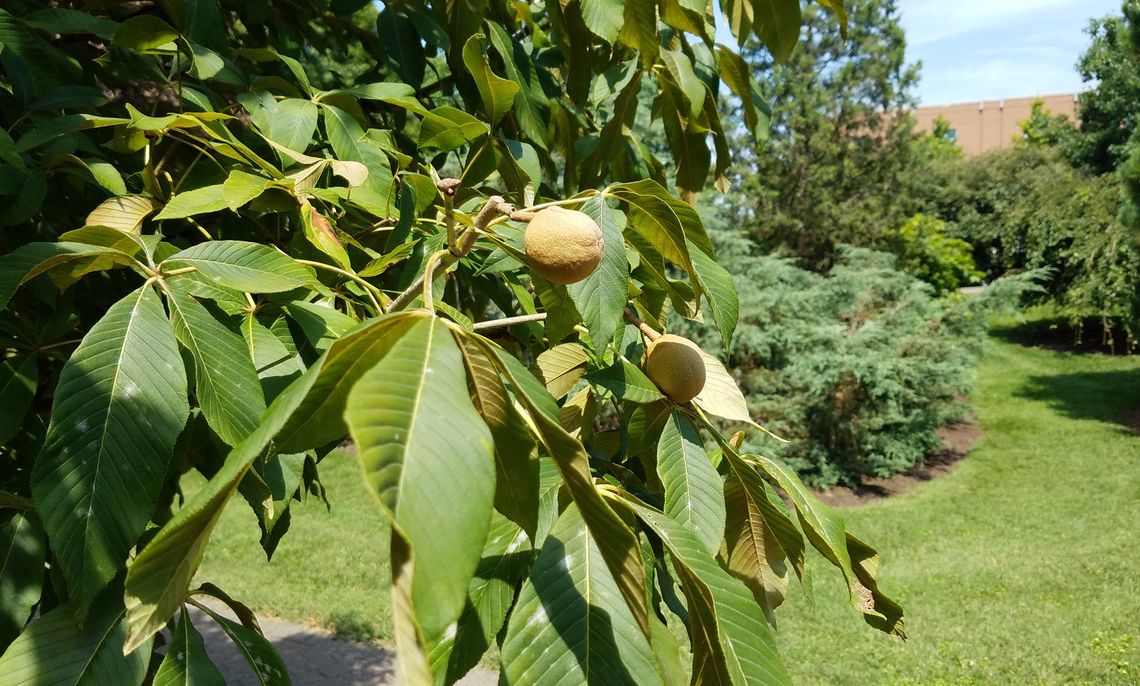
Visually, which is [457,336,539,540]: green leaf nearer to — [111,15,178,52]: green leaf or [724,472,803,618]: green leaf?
[724,472,803,618]: green leaf

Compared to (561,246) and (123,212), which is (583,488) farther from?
(123,212)

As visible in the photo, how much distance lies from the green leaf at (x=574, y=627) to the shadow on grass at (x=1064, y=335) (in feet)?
51.4

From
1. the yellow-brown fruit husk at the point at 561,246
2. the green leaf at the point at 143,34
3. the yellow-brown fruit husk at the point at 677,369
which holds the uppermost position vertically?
the green leaf at the point at 143,34

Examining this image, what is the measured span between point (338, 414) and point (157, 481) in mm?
298

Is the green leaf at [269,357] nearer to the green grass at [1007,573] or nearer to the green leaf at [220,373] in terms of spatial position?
the green leaf at [220,373]

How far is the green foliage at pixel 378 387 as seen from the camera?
20.4 inches

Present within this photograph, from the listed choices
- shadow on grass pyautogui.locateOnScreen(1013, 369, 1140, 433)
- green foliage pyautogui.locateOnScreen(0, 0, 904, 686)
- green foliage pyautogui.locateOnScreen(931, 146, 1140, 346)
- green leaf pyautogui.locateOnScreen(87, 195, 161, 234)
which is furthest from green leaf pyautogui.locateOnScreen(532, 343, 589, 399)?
green foliage pyautogui.locateOnScreen(931, 146, 1140, 346)

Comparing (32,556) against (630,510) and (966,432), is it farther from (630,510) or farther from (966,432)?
(966,432)

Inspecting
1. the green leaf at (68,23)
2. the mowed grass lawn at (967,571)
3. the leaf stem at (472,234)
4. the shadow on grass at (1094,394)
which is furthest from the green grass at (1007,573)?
the green leaf at (68,23)

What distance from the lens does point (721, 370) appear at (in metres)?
1.17

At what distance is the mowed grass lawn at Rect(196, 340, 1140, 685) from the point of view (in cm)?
446

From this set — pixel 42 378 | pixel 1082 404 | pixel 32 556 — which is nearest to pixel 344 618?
pixel 42 378

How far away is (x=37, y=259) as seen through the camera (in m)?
0.84

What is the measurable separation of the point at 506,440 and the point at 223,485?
0.68 feet
